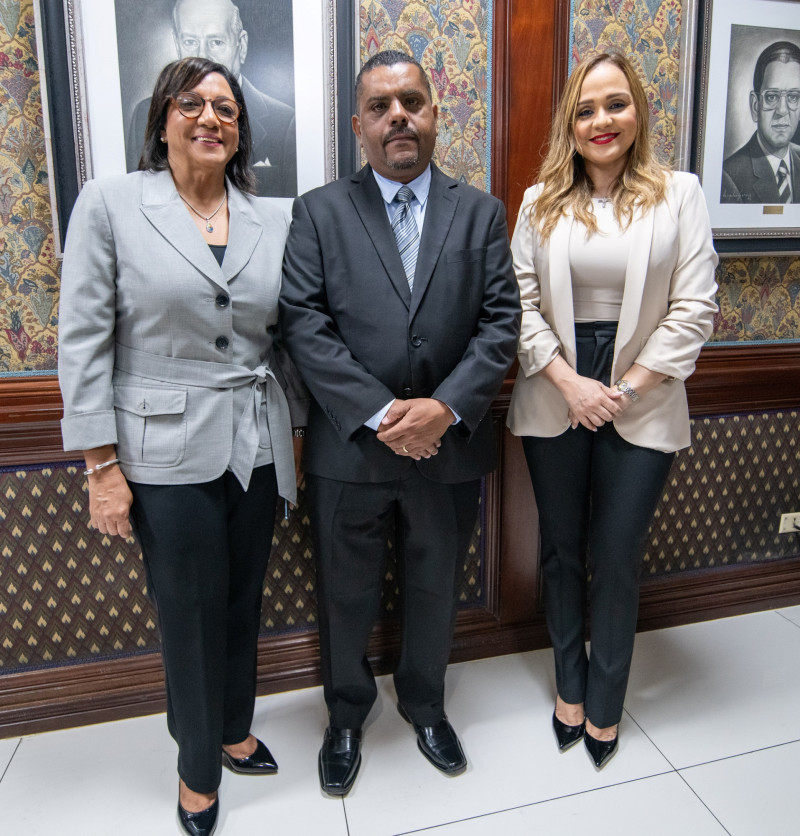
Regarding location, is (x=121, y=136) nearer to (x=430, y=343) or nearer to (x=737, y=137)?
(x=430, y=343)

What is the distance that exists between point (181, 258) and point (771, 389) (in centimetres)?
218

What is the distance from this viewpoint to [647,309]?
1.85m

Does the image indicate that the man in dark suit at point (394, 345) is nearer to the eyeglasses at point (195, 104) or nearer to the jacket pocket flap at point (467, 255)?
the jacket pocket flap at point (467, 255)

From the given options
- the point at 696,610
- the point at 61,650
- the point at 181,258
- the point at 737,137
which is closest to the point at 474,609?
the point at 696,610

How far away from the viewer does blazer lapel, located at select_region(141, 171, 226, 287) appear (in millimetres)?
1545

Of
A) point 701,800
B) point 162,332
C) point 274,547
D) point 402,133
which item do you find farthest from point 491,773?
point 402,133

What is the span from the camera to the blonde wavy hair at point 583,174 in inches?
72.0

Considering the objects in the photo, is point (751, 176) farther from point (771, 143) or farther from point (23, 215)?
point (23, 215)

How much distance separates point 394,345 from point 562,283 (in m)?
0.50

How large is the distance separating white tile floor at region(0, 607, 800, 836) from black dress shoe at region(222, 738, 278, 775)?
2 centimetres

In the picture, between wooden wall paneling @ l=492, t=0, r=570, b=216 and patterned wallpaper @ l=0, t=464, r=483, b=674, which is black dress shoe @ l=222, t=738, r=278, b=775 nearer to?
patterned wallpaper @ l=0, t=464, r=483, b=674

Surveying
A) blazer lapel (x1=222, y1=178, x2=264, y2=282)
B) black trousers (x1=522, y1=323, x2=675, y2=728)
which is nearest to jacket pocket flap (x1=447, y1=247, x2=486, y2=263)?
black trousers (x1=522, y1=323, x2=675, y2=728)

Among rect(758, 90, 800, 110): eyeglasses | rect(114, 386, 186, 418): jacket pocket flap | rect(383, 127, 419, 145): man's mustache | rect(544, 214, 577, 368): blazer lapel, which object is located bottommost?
rect(114, 386, 186, 418): jacket pocket flap

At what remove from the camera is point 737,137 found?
2430mm
